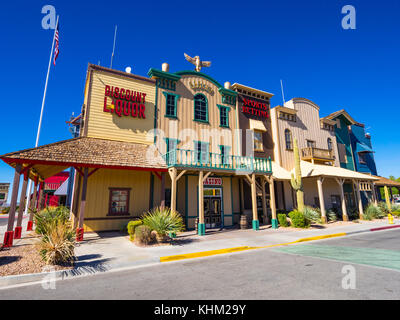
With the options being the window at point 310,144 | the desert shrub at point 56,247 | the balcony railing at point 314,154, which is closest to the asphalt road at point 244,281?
the desert shrub at point 56,247

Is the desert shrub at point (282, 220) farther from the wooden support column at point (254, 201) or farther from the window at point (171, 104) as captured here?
the window at point (171, 104)

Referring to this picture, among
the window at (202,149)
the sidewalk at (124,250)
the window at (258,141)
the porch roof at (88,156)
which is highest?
the window at (258,141)

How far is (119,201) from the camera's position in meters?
13.3

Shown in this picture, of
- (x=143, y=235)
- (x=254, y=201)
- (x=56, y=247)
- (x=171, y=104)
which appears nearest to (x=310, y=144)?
(x=254, y=201)

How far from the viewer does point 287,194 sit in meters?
19.0

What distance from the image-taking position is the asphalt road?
4.41 meters

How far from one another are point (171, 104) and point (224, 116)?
4.67 metres

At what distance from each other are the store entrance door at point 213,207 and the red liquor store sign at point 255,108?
8.16m

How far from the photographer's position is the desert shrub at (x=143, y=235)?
30.9ft

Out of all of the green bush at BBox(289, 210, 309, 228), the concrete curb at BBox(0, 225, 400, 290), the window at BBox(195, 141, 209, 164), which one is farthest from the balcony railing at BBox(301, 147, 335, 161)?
the concrete curb at BBox(0, 225, 400, 290)

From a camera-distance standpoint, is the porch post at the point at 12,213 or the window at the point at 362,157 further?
the window at the point at 362,157

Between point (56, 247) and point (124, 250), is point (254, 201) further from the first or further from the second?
point (56, 247)

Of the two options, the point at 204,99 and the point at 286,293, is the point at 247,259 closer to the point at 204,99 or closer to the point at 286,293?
the point at 286,293
